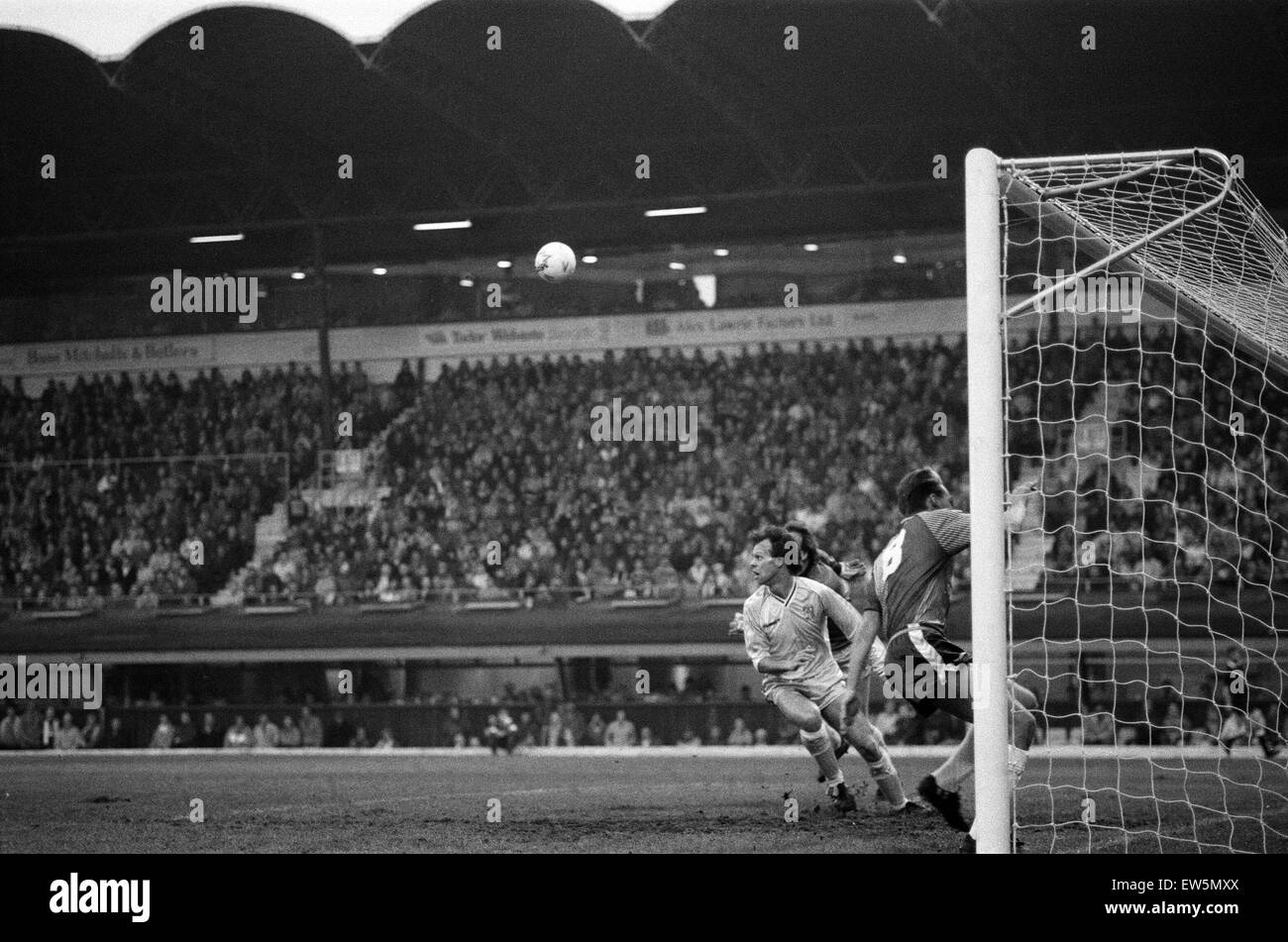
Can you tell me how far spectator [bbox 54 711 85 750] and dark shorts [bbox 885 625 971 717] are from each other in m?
15.7

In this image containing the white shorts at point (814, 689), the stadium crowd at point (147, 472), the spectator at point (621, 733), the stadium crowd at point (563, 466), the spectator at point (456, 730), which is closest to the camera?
the white shorts at point (814, 689)

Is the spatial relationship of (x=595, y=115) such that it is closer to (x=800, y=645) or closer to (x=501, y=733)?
(x=501, y=733)

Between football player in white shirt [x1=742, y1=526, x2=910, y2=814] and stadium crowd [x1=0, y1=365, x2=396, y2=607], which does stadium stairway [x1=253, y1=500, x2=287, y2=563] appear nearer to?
stadium crowd [x1=0, y1=365, x2=396, y2=607]

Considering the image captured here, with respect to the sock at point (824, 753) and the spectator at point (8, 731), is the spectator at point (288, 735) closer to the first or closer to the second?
the spectator at point (8, 731)

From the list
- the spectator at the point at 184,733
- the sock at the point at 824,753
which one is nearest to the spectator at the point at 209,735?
the spectator at the point at 184,733

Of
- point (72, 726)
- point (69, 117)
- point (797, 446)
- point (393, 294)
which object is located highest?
point (69, 117)

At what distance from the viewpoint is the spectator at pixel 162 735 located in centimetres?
1981

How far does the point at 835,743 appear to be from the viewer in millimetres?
9219

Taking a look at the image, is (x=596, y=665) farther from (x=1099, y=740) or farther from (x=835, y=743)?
(x=835, y=743)

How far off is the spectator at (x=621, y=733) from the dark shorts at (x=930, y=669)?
37.8ft

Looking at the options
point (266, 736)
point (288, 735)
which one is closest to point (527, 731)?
point (288, 735)

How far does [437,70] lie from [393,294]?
691 centimetres
